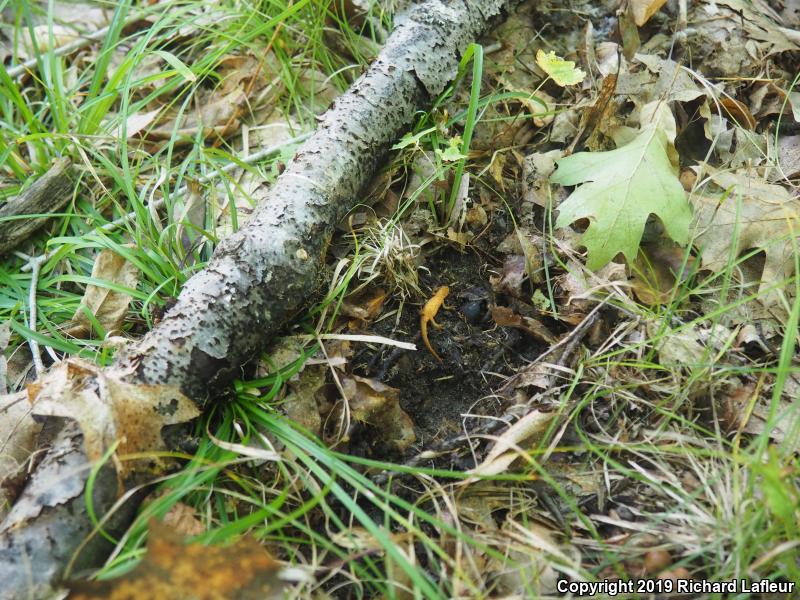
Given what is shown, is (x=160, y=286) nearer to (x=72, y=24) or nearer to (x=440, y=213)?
(x=440, y=213)

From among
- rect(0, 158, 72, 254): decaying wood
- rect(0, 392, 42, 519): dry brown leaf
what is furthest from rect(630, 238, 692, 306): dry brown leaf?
rect(0, 158, 72, 254): decaying wood

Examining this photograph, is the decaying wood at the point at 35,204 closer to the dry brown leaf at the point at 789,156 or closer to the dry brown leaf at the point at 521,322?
the dry brown leaf at the point at 521,322

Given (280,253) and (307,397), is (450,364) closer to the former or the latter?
(307,397)

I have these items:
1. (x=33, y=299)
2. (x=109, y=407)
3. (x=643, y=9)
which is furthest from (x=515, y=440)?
(x=643, y=9)

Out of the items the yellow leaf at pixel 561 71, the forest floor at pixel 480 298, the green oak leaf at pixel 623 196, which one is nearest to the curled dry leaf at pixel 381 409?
the forest floor at pixel 480 298

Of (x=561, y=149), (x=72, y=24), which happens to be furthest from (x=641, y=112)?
(x=72, y=24)

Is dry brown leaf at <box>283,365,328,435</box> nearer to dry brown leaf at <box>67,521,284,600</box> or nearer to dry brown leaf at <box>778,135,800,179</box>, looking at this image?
dry brown leaf at <box>67,521,284,600</box>
